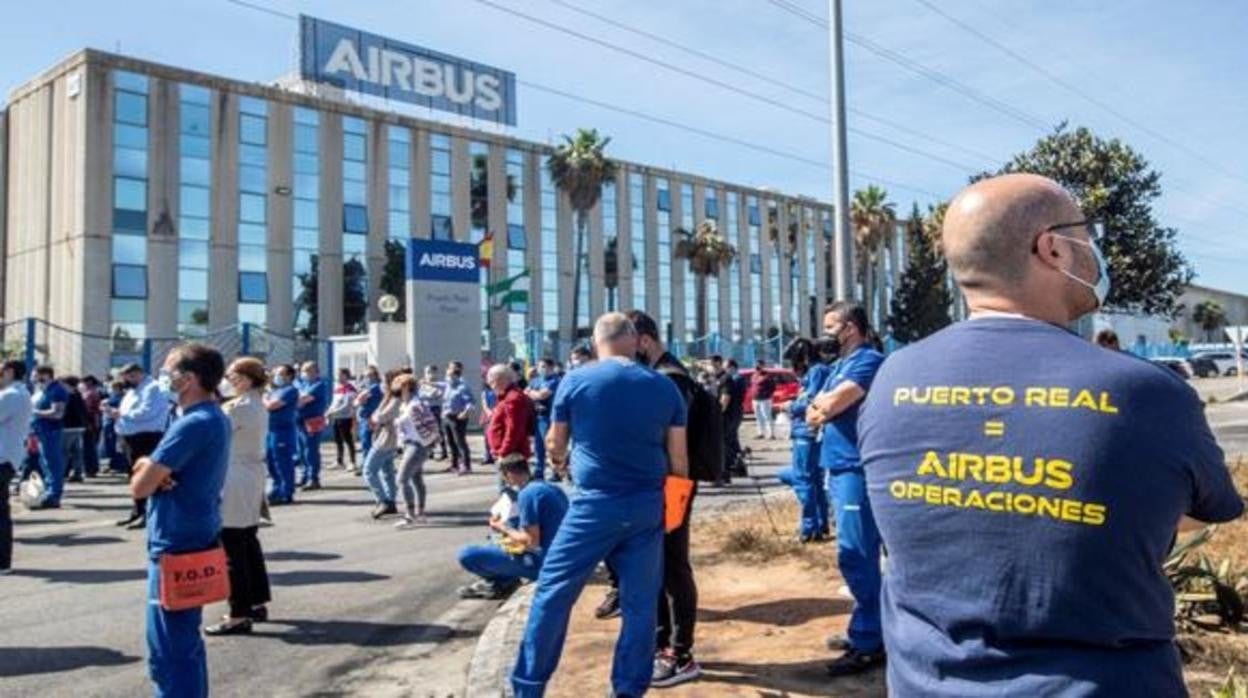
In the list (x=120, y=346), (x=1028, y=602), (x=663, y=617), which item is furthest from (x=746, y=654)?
(x=120, y=346)

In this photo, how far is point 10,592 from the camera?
25.2 ft

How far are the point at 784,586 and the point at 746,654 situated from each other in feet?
5.29

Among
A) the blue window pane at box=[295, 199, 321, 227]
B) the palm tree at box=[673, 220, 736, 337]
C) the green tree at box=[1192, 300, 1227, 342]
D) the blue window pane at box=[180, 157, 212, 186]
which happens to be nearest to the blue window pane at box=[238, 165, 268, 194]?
the blue window pane at box=[180, 157, 212, 186]

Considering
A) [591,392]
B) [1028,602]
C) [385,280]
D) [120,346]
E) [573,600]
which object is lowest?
[573,600]

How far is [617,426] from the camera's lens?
14.6 feet

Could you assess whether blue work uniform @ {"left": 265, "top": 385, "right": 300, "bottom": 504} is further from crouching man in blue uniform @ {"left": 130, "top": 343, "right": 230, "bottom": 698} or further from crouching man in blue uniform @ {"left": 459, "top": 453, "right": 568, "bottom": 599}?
crouching man in blue uniform @ {"left": 130, "top": 343, "right": 230, "bottom": 698}

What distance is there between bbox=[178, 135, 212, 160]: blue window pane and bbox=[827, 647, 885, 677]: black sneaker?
3871 centimetres

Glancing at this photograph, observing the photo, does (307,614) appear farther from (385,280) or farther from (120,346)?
(385,280)

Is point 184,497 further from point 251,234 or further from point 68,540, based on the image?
point 251,234

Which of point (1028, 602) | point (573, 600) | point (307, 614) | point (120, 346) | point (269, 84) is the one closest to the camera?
point (1028, 602)

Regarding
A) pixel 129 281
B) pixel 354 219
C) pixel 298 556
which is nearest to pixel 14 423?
pixel 298 556

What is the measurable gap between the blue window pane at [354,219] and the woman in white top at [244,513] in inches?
1484

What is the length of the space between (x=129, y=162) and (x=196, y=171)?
2440mm

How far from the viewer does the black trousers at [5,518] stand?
8.35 m
